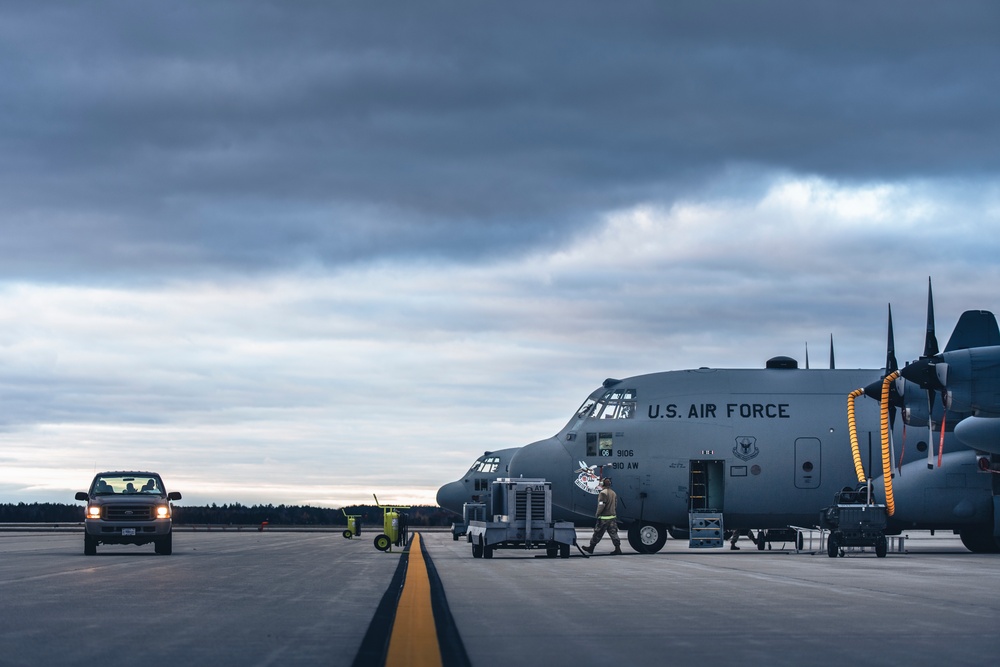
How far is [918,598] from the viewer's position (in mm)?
16031

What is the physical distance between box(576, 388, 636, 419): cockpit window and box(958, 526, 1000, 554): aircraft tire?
11262mm

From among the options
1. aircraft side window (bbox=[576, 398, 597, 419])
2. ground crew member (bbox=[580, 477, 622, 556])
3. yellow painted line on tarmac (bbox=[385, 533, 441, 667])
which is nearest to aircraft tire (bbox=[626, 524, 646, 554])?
ground crew member (bbox=[580, 477, 622, 556])

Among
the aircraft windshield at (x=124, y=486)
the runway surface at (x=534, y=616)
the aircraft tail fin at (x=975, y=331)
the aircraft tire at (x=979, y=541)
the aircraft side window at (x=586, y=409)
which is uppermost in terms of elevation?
Answer: the aircraft tail fin at (x=975, y=331)

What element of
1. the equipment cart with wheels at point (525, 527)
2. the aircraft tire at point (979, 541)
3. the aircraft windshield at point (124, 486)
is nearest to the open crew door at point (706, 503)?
the equipment cart with wheels at point (525, 527)

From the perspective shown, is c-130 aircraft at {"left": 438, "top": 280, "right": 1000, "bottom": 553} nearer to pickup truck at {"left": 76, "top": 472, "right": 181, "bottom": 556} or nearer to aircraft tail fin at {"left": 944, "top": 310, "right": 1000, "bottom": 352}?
aircraft tail fin at {"left": 944, "top": 310, "right": 1000, "bottom": 352}

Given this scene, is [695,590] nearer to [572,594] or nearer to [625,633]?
[572,594]

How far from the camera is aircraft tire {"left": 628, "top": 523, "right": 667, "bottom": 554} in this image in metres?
37.7

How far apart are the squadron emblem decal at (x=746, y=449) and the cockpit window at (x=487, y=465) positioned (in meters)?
16.5

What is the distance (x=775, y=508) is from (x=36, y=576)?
80.3 feet

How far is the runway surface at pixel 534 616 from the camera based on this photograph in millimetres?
9766

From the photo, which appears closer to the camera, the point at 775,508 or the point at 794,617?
the point at 794,617

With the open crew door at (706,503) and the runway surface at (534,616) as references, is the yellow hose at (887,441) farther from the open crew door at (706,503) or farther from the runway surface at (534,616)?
the runway surface at (534,616)

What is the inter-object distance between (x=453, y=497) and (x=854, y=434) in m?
21.4

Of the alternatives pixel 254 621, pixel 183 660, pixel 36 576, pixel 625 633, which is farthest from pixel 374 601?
pixel 36 576
